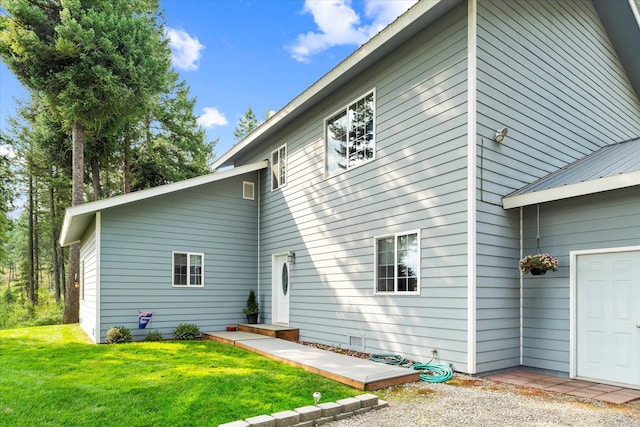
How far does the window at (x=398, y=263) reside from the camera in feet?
21.0

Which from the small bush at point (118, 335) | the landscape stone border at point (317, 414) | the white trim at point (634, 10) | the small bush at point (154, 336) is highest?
the white trim at point (634, 10)

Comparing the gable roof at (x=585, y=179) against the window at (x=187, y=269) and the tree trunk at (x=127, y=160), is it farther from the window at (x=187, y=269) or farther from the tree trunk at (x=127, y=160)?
the tree trunk at (x=127, y=160)

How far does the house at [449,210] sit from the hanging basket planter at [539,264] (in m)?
0.34

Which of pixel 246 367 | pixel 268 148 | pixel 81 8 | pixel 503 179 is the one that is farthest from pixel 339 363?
pixel 81 8

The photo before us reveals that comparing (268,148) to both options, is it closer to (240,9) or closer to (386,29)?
(386,29)

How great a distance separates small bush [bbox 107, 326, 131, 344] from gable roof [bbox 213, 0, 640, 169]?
5662 millimetres

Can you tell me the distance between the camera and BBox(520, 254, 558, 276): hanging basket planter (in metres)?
5.34

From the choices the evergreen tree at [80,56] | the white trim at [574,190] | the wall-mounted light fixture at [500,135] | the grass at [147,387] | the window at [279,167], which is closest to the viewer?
the grass at [147,387]

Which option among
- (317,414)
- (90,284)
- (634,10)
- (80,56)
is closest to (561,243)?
(317,414)

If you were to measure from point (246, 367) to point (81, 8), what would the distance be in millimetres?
11223

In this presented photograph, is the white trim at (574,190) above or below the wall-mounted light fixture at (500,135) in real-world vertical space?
below

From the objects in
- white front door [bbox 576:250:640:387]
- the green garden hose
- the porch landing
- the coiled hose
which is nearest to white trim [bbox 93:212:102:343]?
the coiled hose

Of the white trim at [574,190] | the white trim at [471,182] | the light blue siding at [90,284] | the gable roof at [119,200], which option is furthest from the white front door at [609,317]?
the light blue siding at [90,284]

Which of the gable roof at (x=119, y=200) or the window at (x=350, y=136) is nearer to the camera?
the window at (x=350, y=136)
